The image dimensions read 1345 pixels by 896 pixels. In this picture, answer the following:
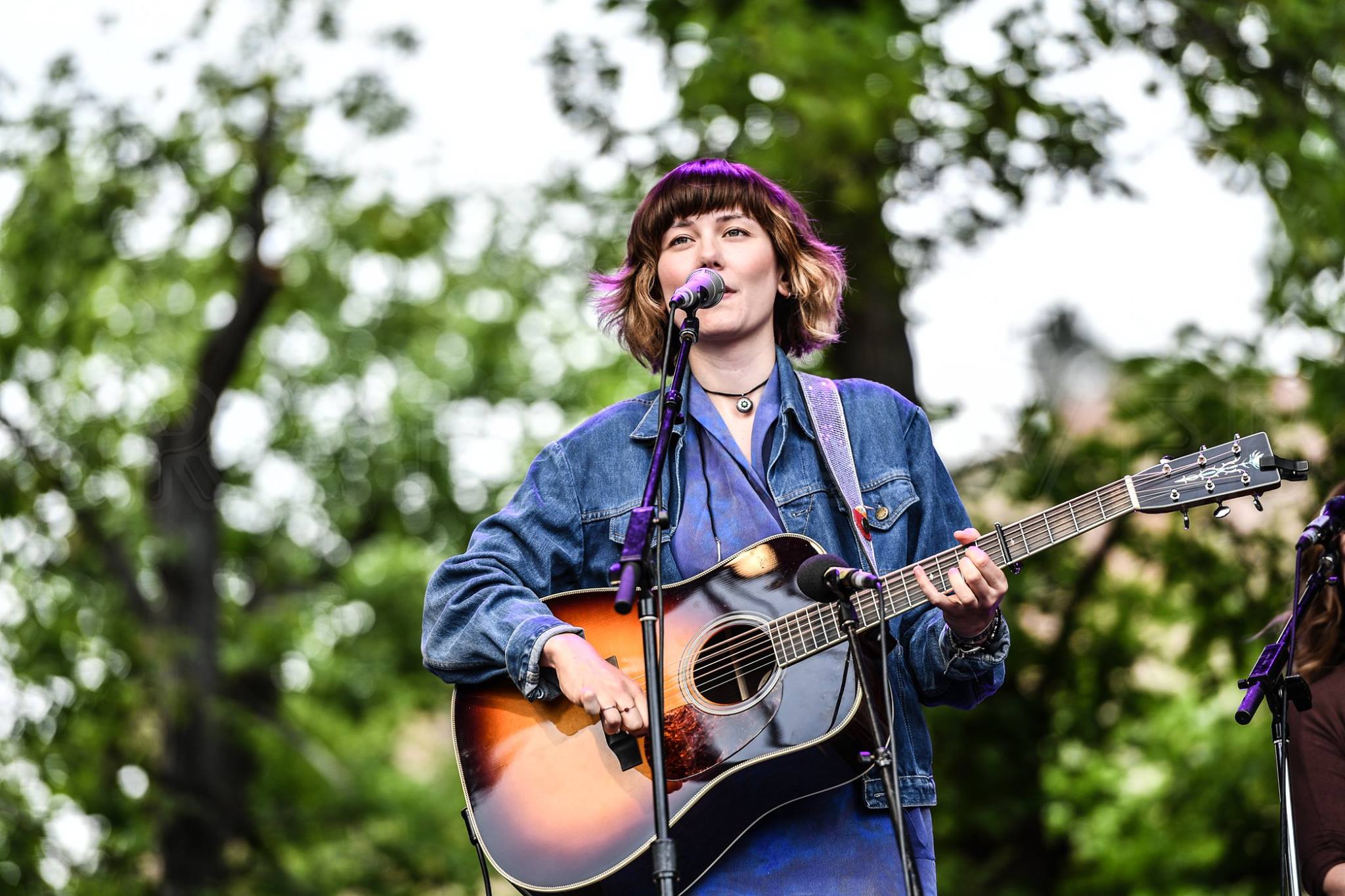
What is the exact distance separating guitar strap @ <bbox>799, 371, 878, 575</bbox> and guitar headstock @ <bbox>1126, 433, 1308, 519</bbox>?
57cm

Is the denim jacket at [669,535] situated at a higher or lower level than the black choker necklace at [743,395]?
lower

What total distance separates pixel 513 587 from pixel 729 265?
89cm

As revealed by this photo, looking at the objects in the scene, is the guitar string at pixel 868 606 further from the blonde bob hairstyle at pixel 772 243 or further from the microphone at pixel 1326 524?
the blonde bob hairstyle at pixel 772 243

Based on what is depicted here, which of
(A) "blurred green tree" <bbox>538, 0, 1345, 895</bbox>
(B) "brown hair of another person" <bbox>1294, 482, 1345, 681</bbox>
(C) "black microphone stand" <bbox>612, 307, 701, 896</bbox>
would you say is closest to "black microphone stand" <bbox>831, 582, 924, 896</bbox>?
(C) "black microphone stand" <bbox>612, 307, 701, 896</bbox>

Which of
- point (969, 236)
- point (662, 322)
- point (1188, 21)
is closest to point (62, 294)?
point (969, 236)

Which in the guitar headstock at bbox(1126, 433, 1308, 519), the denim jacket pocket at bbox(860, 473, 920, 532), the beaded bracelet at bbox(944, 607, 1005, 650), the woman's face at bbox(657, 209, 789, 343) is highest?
the woman's face at bbox(657, 209, 789, 343)

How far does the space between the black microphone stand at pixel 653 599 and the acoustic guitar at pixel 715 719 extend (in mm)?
149

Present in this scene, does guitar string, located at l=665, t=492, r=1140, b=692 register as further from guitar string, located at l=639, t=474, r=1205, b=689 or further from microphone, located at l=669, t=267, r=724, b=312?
microphone, located at l=669, t=267, r=724, b=312

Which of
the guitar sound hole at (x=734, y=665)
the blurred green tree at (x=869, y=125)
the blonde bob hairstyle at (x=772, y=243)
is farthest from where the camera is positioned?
the blurred green tree at (x=869, y=125)

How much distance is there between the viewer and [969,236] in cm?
802

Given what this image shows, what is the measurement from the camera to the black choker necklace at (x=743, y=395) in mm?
3463

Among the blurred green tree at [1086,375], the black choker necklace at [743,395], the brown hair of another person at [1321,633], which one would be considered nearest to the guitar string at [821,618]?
the black choker necklace at [743,395]

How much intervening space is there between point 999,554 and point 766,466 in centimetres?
60

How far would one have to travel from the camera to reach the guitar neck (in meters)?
3.00
